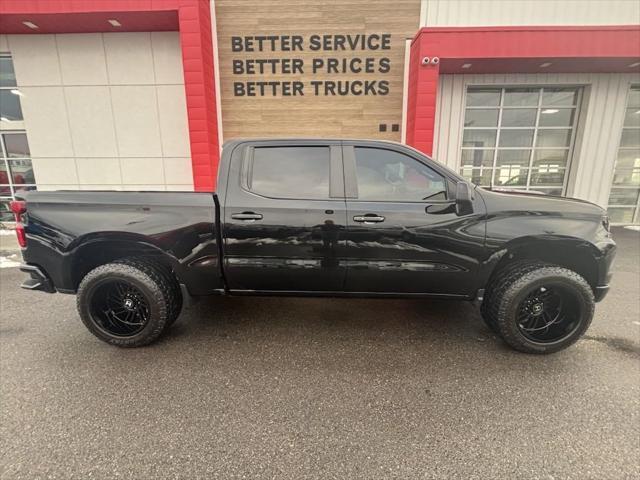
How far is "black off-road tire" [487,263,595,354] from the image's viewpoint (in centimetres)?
284

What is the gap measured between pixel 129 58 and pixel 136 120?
1526 mm

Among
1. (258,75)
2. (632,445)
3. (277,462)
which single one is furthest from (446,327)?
(258,75)

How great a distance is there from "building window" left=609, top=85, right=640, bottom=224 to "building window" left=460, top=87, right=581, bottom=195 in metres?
1.33

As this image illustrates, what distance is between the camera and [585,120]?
340 inches

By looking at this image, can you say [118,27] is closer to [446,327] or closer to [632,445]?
[446,327]

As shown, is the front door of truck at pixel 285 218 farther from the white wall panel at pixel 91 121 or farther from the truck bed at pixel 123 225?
the white wall panel at pixel 91 121

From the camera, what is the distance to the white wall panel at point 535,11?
7961mm

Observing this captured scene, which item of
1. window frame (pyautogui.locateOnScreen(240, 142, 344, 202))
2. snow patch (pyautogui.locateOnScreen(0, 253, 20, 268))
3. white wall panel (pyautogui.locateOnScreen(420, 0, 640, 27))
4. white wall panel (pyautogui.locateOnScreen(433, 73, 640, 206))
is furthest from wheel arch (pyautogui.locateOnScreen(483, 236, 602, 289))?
white wall panel (pyautogui.locateOnScreen(420, 0, 640, 27))

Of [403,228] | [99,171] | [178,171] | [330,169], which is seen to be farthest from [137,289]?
[99,171]

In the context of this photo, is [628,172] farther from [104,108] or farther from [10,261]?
[10,261]

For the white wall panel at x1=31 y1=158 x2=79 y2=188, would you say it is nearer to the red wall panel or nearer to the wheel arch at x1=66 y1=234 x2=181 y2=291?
the wheel arch at x1=66 y1=234 x2=181 y2=291

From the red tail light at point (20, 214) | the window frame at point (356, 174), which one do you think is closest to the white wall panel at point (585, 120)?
the window frame at point (356, 174)

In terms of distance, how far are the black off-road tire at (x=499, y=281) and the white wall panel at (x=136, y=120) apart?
29.1 feet

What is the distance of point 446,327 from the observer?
346 cm
